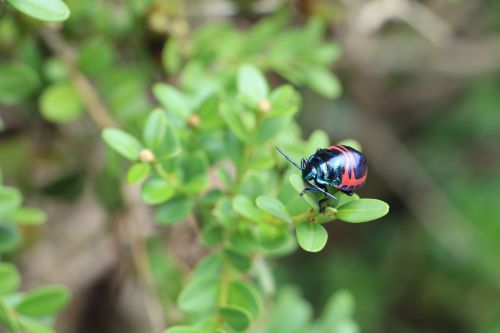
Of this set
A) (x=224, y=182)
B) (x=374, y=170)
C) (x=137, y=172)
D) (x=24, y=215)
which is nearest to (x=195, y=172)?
(x=224, y=182)

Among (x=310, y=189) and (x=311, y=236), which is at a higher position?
(x=310, y=189)

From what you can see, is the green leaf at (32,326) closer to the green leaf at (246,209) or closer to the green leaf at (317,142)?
the green leaf at (246,209)

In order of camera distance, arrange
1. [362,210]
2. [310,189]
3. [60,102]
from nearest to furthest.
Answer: [362,210] → [310,189] → [60,102]

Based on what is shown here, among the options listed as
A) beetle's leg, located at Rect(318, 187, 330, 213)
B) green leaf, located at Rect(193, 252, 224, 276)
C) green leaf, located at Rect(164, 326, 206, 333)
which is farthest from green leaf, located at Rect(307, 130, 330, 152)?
green leaf, located at Rect(164, 326, 206, 333)

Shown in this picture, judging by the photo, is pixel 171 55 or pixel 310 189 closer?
pixel 310 189

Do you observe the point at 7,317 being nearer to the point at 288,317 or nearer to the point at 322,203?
the point at 322,203

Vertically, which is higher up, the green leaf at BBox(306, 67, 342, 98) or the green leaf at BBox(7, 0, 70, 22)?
the green leaf at BBox(306, 67, 342, 98)

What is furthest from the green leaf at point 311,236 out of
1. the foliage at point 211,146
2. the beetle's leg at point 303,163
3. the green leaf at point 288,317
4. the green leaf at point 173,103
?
the green leaf at point 288,317

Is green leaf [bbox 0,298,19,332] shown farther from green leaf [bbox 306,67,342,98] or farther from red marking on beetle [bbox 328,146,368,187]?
green leaf [bbox 306,67,342,98]
